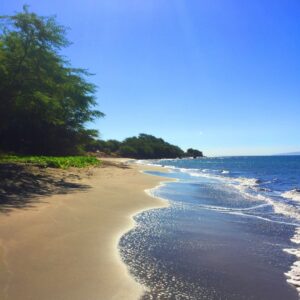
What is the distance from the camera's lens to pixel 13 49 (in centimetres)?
1972

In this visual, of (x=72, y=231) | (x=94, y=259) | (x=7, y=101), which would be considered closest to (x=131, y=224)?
(x=72, y=231)

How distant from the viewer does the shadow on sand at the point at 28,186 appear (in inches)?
422

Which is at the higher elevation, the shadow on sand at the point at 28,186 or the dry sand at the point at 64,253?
the shadow on sand at the point at 28,186

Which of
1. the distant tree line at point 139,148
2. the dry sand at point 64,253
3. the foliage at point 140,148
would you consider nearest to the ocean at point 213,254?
the dry sand at point 64,253

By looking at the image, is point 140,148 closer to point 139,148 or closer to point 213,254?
point 139,148

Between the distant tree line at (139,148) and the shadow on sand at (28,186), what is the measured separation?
6986 centimetres

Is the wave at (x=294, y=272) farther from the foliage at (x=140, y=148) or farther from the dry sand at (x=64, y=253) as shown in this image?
the foliage at (x=140, y=148)

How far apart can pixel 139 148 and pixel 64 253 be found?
11655 cm

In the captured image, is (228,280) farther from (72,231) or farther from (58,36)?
(58,36)

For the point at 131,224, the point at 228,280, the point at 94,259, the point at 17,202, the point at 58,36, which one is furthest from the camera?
the point at 58,36

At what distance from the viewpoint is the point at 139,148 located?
12288 centimetres

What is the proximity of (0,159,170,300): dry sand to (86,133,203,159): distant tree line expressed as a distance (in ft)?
257

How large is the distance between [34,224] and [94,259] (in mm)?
2566

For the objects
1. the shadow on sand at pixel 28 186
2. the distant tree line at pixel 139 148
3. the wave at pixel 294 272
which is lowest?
the wave at pixel 294 272
